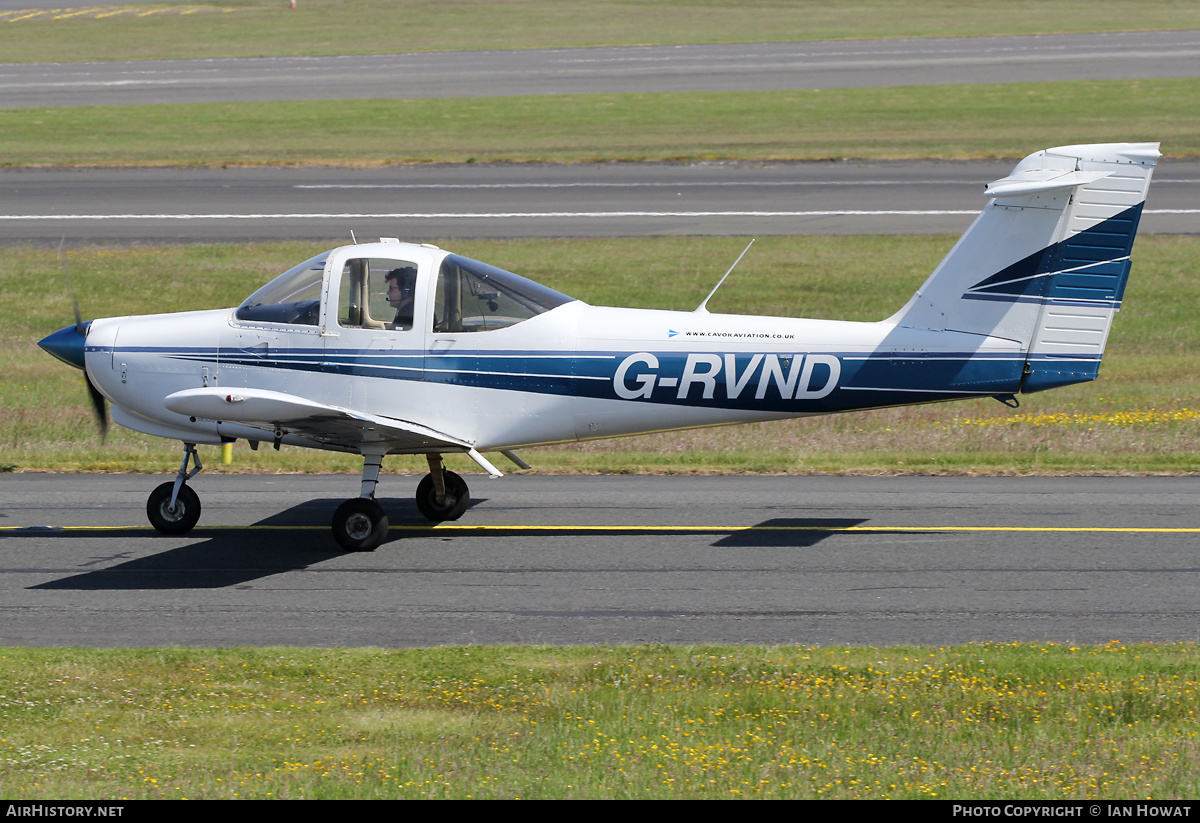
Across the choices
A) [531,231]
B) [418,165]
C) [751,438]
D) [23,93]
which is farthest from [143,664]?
[23,93]

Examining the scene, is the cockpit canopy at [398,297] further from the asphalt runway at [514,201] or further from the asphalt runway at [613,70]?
the asphalt runway at [613,70]

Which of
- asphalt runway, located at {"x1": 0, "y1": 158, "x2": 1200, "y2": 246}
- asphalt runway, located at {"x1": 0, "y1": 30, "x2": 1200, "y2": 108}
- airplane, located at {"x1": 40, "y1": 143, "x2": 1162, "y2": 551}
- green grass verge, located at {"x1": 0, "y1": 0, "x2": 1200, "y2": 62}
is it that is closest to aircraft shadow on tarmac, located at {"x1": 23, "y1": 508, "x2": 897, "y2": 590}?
airplane, located at {"x1": 40, "y1": 143, "x2": 1162, "y2": 551}

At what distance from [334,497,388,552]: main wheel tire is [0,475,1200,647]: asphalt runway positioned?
0.16 metres

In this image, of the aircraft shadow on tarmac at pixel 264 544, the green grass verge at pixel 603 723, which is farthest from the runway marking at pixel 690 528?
the green grass verge at pixel 603 723

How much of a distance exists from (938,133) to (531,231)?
15.5 m

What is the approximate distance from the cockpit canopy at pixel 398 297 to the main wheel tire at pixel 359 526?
158 cm

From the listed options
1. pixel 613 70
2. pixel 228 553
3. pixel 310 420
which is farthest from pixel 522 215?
pixel 613 70

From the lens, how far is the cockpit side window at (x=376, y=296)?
37.1 feet

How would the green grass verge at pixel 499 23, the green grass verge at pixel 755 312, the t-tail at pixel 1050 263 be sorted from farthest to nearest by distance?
the green grass verge at pixel 499 23 → the green grass verge at pixel 755 312 → the t-tail at pixel 1050 263

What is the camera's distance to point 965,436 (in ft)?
51.5

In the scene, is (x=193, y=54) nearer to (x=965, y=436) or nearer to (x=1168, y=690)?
(x=965, y=436)

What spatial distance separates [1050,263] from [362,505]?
20.2 feet

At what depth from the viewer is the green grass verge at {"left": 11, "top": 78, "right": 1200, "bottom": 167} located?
118 ft

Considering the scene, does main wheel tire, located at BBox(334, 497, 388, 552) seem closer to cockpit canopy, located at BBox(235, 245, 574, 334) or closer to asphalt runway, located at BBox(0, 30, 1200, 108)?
cockpit canopy, located at BBox(235, 245, 574, 334)
